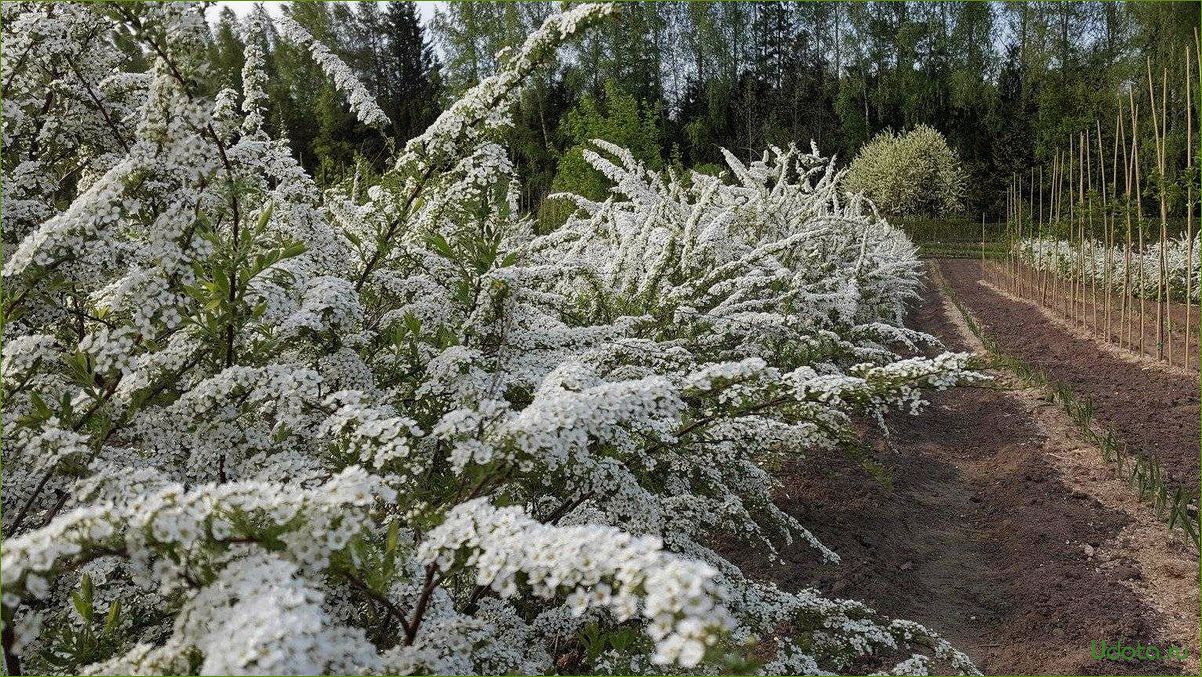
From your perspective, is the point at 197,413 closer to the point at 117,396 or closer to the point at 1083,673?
the point at 117,396

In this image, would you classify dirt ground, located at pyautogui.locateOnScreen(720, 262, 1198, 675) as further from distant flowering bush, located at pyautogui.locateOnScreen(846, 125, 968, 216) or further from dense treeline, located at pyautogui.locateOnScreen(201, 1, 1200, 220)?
dense treeline, located at pyautogui.locateOnScreen(201, 1, 1200, 220)

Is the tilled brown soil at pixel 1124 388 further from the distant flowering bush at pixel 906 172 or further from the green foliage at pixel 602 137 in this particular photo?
the distant flowering bush at pixel 906 172

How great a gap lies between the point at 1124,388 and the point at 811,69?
40.8 metres

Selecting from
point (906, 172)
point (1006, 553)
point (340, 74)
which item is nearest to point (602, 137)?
point (906, 172)

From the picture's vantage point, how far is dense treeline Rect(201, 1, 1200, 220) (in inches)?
1345

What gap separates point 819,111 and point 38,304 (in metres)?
43.5

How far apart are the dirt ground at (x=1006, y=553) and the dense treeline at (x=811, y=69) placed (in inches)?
1073

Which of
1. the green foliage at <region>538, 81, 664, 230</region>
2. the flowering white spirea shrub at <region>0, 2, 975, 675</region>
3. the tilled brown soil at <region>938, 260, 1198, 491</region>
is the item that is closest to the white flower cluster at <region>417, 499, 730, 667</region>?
the flowering white spirea shrub at <region>0, 2, 975, 675</region>

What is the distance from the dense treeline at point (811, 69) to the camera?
112 feet

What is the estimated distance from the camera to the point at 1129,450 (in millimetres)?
5695

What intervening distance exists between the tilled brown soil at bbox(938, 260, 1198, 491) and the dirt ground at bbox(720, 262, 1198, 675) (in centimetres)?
37

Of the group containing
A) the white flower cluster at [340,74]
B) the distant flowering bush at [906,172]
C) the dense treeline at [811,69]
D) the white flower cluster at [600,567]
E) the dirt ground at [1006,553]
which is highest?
the dense treeline at [811,69]

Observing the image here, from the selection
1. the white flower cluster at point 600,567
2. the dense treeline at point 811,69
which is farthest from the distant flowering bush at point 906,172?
the white flower cluster at point 600,567

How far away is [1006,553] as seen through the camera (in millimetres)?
4387
